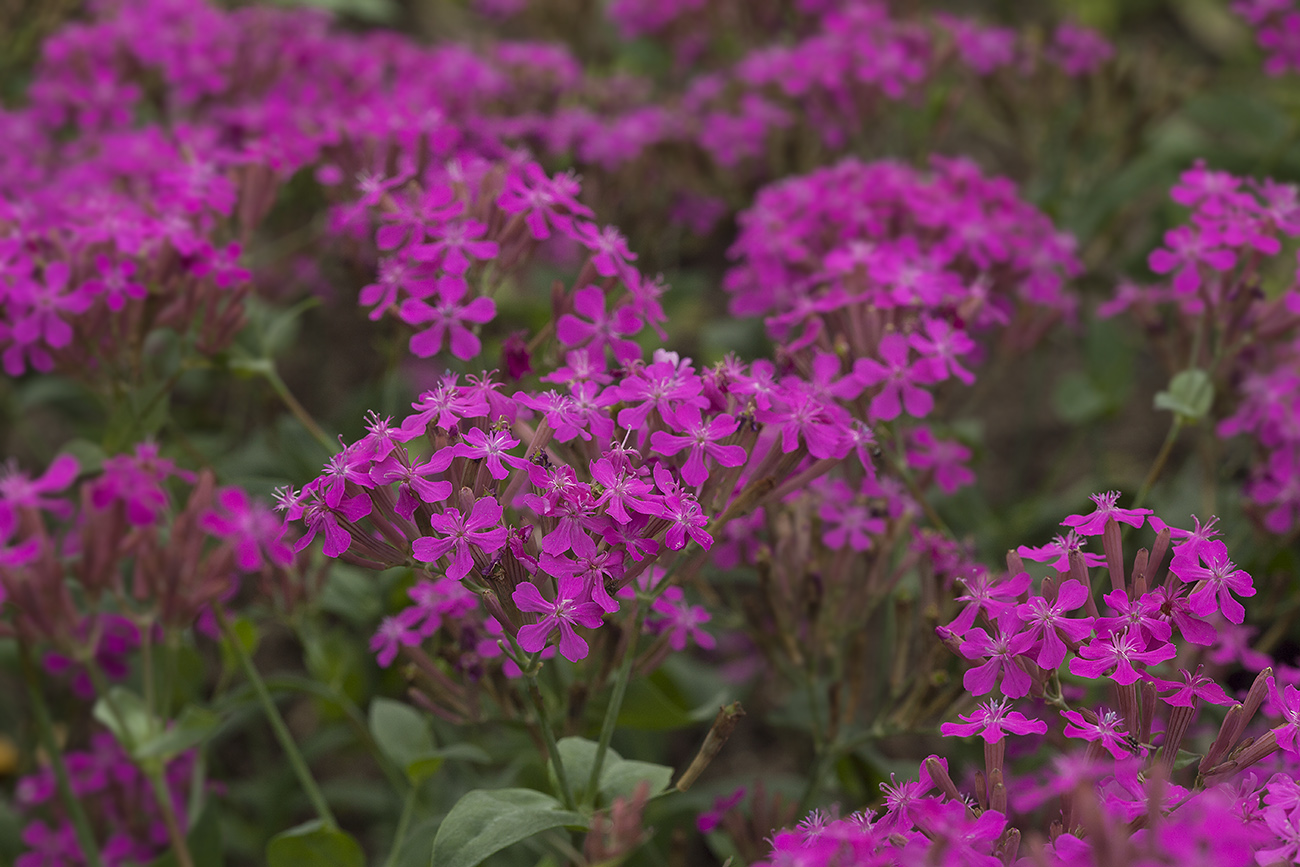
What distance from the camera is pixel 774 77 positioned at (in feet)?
8.54

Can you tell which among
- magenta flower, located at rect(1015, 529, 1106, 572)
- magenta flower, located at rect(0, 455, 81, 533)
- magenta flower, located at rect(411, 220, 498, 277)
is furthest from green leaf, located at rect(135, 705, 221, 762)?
magenta flower, located at rect(1015, 529, 1106, 572)

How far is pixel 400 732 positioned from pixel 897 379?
3.08ft

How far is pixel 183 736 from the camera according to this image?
153cm

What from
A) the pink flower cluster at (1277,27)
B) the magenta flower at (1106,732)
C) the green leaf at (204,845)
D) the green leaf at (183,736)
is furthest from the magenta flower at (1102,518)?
the pink flower cluster at (1277,27)

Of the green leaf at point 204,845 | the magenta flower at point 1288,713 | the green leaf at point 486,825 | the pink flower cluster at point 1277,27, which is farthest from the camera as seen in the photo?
the pink flower cluster at point 1277,27

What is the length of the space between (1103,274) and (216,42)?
2.21 metres

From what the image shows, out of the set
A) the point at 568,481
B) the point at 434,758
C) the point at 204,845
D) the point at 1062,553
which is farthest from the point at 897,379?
the point at 204,845

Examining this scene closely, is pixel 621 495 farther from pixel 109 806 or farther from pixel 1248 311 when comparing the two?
pixel 109 806

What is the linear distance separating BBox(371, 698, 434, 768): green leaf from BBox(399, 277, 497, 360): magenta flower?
58cm

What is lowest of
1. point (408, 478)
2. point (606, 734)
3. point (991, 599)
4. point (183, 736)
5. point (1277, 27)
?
point (183, 736)

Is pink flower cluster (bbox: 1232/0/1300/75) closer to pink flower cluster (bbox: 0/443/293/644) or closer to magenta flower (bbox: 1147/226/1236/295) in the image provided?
magenta flower (bbox: 1147/226/1236/295)

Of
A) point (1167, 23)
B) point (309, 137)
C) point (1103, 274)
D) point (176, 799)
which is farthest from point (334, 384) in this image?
point (1167, 23)

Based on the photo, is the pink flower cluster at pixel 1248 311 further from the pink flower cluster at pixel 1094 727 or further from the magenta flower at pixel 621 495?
→ the magenta flower at pixel 621 495

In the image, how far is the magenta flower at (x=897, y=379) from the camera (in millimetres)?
1510
